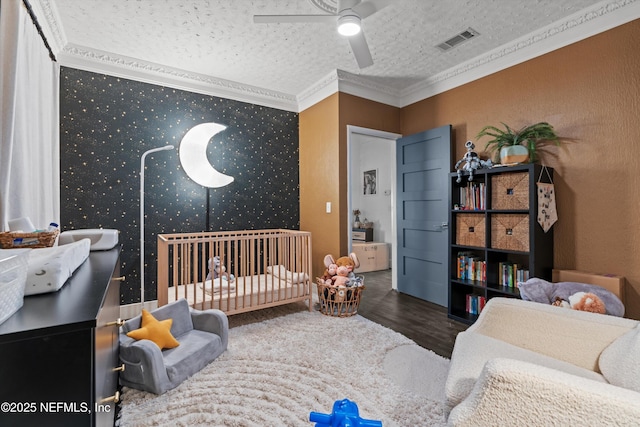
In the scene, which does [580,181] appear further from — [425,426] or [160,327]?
[160,327]

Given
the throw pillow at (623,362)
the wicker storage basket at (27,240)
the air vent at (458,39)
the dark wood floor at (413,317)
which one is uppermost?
the air vent at (458,39)

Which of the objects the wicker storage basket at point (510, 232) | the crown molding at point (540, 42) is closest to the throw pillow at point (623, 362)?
the wicker storage basket at point (510, 232)

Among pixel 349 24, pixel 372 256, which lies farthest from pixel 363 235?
pixel 349 24

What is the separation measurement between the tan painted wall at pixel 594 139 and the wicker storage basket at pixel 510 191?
0.37 meters

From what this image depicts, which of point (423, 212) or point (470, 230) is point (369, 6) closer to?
point (470, 230)

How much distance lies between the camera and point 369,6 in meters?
1.75

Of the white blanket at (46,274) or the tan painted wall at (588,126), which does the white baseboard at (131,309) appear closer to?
the white blanket at (46,274)

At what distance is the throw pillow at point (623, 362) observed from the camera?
3.01 feet

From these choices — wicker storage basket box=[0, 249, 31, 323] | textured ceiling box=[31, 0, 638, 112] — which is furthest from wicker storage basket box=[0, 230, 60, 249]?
textured ceiling box=[31, 0, 638, 112]

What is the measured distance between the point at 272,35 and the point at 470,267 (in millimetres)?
2729

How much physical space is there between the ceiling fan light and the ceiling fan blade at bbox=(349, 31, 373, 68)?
0.38ft

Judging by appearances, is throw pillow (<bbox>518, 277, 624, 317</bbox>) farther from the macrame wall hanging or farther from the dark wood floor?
the dark wood floor

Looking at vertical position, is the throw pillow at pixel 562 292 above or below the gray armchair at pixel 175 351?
above

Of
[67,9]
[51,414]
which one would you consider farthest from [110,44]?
[51,414]
